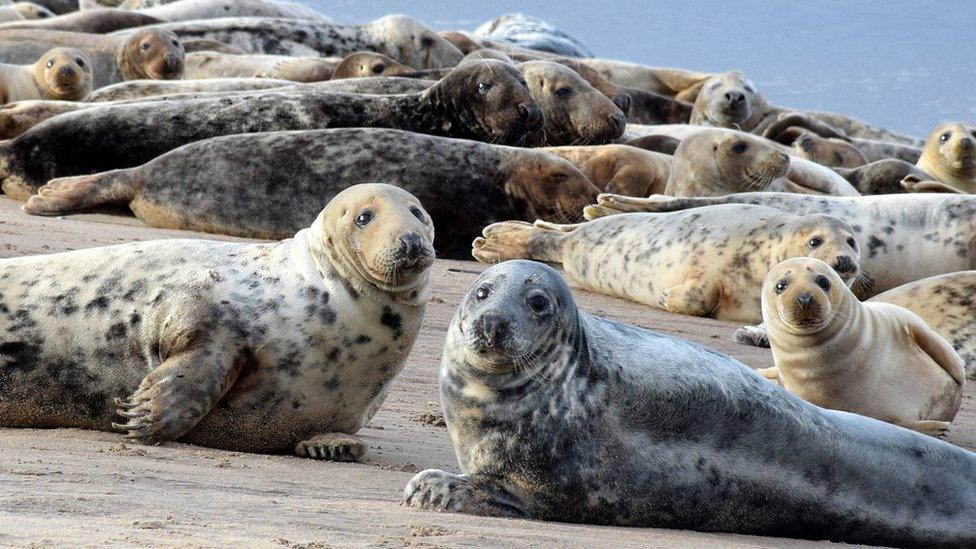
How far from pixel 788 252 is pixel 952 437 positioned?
2.26 metres

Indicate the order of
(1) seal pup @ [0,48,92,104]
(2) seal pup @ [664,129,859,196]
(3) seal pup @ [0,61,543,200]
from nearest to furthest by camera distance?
(3) seal pup @ [0,61,543,200]
(2) seal pup @ [664,129,859,196]
(1) seal pup @ [0,48,92,104]

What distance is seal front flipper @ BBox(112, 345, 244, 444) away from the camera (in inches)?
155

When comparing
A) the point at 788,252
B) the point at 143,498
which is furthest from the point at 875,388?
the point at 143,498

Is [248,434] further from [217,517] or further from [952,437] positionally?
[952,437]

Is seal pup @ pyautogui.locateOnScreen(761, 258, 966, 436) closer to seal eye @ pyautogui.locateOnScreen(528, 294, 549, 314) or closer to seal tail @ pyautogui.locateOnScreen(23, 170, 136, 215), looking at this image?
seal eye @ pyautogui.locateOnScreen(528, 294, 549, 314)

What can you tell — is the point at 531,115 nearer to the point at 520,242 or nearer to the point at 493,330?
the point at 520,242

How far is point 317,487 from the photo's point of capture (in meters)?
3.59

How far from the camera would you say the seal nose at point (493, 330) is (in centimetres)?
340

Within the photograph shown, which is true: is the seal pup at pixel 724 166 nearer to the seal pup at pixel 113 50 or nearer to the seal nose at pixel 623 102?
the seal nose at pixel 623 102

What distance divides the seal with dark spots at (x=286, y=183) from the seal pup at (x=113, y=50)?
4.70m

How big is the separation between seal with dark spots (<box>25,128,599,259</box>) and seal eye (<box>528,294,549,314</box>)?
4881 millimetres

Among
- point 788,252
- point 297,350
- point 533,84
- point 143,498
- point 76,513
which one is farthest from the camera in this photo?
point 533,84

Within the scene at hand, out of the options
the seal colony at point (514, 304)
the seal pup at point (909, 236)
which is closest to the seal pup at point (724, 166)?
the seal colony at point (514, 304)

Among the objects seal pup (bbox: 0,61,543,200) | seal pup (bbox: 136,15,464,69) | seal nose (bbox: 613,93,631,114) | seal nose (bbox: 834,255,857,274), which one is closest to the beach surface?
seal nose (bbox: 834,255,857,274)
